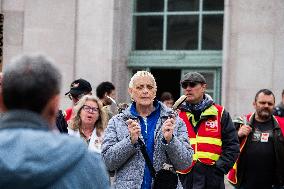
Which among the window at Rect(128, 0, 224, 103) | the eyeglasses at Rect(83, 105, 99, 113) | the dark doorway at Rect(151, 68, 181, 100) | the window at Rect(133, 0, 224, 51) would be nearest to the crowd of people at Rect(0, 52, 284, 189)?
the eyeglasses at Rect(83, 105, 99, 113)

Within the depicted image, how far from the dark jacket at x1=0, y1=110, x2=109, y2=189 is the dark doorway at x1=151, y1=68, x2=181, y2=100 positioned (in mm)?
13121

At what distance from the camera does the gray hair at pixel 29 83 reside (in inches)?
115

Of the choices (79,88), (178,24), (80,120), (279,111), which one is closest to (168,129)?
(80,120)

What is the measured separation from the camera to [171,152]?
6473 mm

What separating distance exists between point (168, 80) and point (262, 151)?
7.19m

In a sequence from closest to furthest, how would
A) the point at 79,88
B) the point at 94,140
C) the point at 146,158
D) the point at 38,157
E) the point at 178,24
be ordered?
the point at 38,157
the point at 146,158
the point at 94,140
the point at 79,88
the point at 178,24

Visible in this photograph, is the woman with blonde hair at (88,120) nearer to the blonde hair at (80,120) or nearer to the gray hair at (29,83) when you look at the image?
the blonde hair at (80,120)

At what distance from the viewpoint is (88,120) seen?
849 centimetres

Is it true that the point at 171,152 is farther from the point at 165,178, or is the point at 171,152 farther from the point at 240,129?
the point at 240,129

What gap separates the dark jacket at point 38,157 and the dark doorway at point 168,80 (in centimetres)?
1312

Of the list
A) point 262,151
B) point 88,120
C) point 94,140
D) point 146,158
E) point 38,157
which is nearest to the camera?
point 38,157

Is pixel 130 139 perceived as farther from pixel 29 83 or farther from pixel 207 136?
pixel 29 83

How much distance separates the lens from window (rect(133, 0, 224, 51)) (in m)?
15.9

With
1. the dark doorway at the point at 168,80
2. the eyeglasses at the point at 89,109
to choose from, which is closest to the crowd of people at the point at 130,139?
the eyeglasses at the point at 89,109
